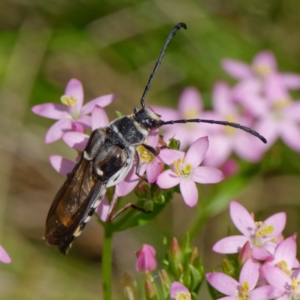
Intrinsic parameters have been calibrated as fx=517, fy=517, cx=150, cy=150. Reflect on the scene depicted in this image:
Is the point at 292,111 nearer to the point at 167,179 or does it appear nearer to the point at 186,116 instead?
the point at 186,116

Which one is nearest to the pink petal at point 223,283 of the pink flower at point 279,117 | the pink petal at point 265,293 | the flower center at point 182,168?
the pink petal at point 265,293

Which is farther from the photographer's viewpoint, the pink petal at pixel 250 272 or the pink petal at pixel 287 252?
the pink petal at pixel 287 252

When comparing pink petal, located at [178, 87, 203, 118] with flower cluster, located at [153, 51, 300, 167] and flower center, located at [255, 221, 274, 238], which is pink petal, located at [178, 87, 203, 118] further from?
flower center, located at [255, 221, 274, 238]

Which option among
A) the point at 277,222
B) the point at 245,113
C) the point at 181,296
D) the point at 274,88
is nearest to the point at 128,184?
the point at 181,296

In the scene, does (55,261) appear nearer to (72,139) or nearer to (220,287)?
(72,139)

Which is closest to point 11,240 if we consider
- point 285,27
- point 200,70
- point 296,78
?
point 200,70

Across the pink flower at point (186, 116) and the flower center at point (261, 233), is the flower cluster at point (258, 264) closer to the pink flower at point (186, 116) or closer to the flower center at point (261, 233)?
the flower center at point (261, 233)

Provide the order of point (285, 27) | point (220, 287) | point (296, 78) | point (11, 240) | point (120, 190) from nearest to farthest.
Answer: point (220, 287) → point (120, 190) → point (11, 240) → point (296, 78) → point (285, 27)
